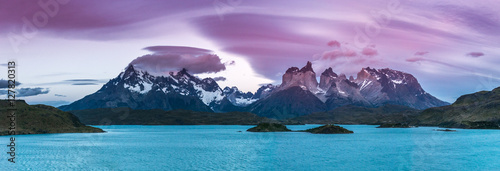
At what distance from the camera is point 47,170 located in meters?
89.6

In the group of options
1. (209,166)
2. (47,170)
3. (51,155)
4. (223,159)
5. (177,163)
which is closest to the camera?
(47,170)

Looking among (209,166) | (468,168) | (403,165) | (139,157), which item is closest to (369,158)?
(403,165)

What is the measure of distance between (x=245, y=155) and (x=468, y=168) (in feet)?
189

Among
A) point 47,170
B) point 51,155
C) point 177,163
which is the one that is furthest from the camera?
point 51,155

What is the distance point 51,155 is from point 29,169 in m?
32.0

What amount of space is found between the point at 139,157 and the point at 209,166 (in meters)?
29.6

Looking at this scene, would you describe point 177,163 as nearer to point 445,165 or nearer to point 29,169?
point 29,169

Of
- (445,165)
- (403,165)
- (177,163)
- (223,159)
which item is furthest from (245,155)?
(445,165)

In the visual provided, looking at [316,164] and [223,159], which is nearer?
[316,164]

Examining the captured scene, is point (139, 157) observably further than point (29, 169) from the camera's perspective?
Yes

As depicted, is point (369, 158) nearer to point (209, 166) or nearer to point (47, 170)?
point (209, 166)

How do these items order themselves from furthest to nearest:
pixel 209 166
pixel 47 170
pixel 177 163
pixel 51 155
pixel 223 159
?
1. pixel 51 155
2. pixel 223 159
3. pixel 177 163
4. pixel 209 166
5. pixel 47 170

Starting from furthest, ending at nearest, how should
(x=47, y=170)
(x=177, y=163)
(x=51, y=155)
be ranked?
(x=51, y=155), (x=177, y=163), (x=47, y=170)

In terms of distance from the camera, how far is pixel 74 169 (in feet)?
301
